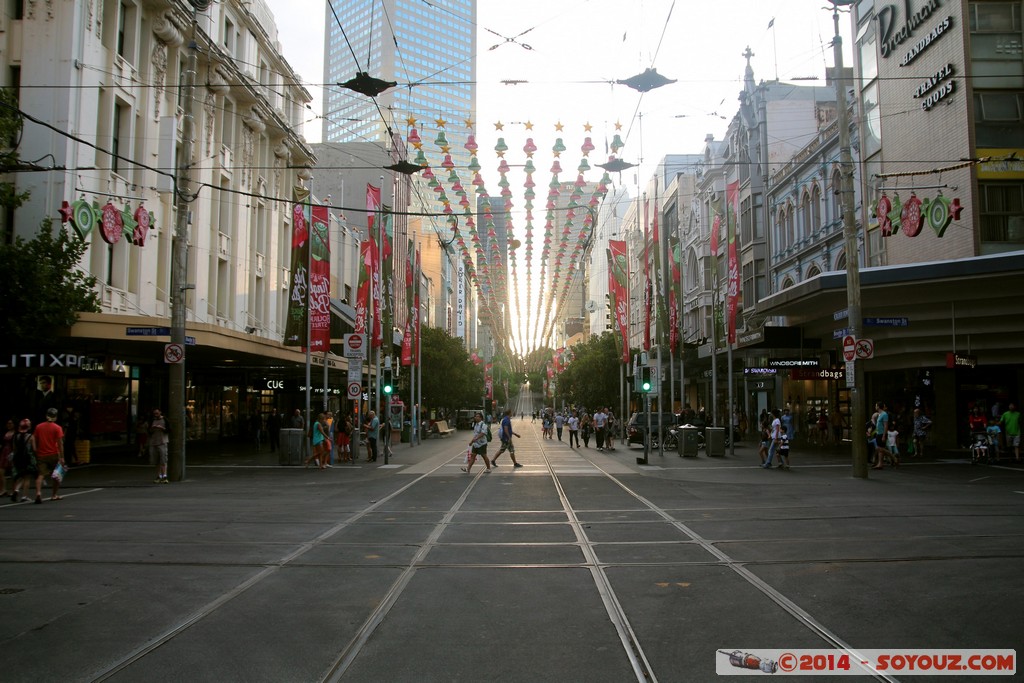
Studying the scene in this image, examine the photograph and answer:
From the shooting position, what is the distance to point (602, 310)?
102 m

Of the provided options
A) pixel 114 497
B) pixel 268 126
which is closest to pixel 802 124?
pixel 268 126

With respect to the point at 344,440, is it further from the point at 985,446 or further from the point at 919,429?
the point at 985,446

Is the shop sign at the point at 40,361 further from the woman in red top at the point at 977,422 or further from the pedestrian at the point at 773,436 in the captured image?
the woman in red top at the point at 977,422

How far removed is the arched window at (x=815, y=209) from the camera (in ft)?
120

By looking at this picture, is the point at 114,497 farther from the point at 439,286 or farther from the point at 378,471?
the point at 439,286

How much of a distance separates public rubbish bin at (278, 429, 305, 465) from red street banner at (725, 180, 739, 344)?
1478 centimetres

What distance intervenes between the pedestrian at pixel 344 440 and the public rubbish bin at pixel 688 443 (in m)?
11.6

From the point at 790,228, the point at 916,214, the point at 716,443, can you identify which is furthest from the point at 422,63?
the point at 916,214

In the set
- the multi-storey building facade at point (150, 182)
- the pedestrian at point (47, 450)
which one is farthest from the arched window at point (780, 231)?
the pedestrian at point (47, 450)

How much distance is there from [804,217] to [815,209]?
1414 mm

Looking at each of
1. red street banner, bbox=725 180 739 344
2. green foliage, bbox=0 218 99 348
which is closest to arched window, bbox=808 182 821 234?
red street banner, bbox=725 180 739 344

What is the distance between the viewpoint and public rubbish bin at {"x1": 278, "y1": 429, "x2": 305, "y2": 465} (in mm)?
25109

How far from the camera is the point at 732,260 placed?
28.1m

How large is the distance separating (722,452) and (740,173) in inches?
913
